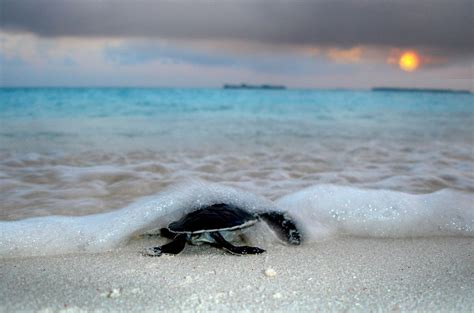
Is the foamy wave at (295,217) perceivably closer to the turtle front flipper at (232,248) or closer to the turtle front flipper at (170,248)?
the turtle front flipper at (170,248)

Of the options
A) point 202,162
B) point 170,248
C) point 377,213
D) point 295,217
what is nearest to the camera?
point 170,248

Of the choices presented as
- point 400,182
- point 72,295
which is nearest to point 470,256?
point 400,182

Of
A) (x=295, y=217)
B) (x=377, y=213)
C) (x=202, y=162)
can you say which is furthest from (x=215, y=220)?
(x=202, y=162)

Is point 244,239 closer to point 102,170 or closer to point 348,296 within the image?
point 348,296

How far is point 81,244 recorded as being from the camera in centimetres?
310

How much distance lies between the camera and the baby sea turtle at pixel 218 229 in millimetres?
2904

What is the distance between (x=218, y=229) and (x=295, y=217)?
86 cm

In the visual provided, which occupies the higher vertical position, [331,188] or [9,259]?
[331,188]

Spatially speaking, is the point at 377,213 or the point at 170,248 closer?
the point at 170,248

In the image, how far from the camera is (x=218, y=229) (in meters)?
2.92

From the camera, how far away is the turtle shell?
293 cm

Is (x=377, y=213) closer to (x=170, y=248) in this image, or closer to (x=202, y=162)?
(x=170, y=248)

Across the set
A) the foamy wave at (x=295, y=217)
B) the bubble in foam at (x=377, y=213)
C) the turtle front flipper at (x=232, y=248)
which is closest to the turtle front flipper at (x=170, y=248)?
the turtle front flipper at (x=232, y=248)

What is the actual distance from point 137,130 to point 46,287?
782cm
